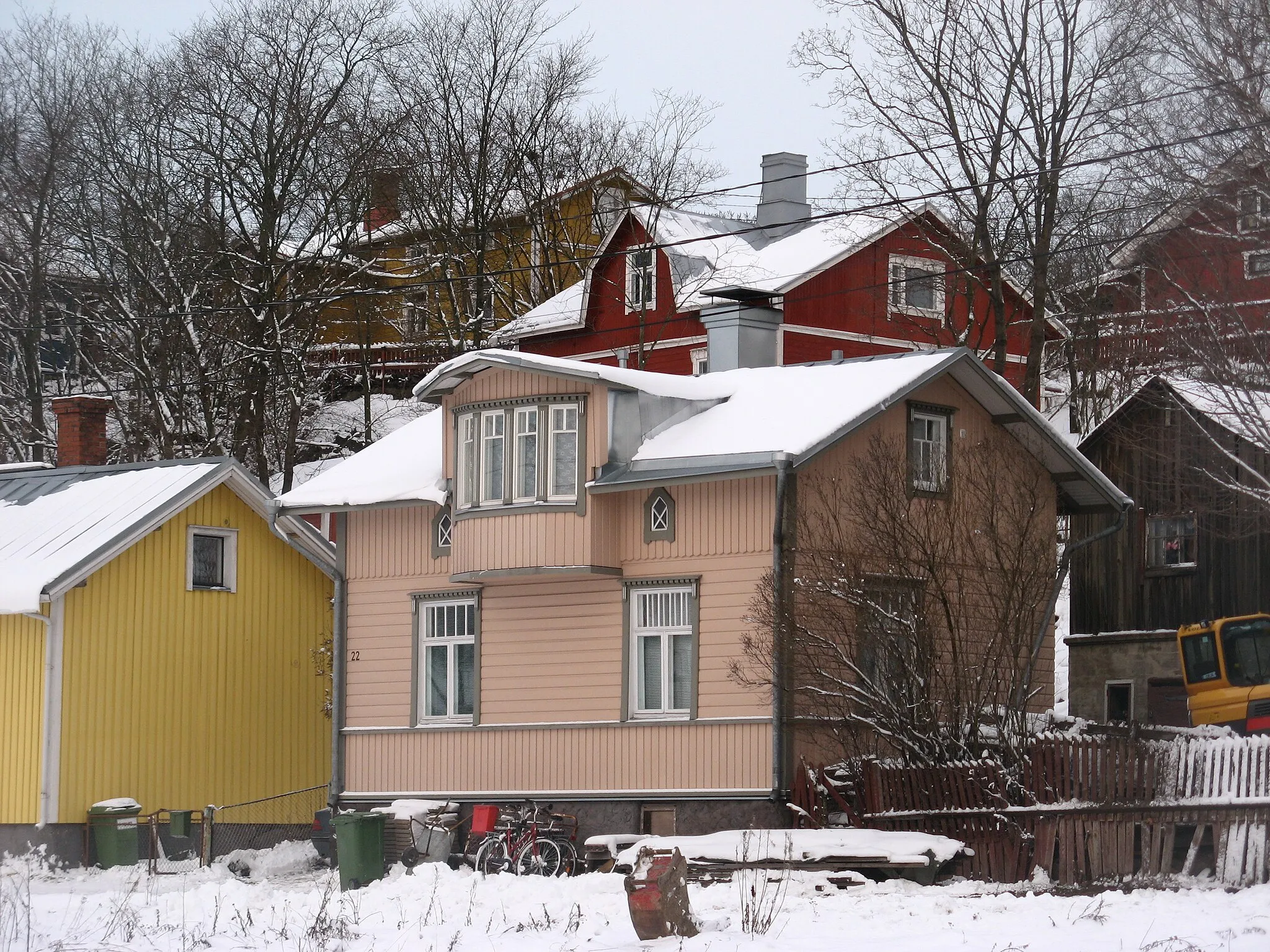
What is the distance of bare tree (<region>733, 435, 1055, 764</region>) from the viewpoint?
2136 cm

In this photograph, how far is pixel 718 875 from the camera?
20016mm

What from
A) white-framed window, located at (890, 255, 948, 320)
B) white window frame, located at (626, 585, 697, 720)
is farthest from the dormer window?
white-framed window, located at (890, 255, 948, 320)

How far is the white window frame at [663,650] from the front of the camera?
23328mm

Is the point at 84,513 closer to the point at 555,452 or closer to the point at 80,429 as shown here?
the point at 80,429

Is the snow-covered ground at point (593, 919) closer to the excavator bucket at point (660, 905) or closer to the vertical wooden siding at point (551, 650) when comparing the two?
the excavator bucket at point (660, 905)

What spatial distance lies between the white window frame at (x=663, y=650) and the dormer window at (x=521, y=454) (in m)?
1.51

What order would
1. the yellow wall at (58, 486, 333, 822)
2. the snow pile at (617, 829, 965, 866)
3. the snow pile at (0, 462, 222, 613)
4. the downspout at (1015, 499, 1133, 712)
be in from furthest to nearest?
1. the yellow wall at (58, 486, 333, 822)
2. the snow pile at (0, 462, 222, 613)
3. the downspout at (1015, 499, 1133, 712)
4. the snow pile at (617, 829, 965, 866)

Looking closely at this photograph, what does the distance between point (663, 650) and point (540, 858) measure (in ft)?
9.75

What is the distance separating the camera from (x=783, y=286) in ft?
133

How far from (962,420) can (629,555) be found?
16.1 feet

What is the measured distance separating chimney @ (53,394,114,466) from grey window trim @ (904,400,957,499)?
14.8 metres

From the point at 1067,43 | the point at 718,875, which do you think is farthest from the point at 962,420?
the point at 1067,43

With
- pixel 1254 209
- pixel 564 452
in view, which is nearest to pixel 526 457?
pixel 564 452

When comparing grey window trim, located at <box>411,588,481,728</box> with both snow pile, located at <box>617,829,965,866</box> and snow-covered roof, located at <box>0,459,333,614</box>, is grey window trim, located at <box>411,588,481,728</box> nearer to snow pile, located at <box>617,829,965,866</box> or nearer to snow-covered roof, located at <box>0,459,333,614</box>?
snow-covered roof, located at <box>0,459,333,614</box>
